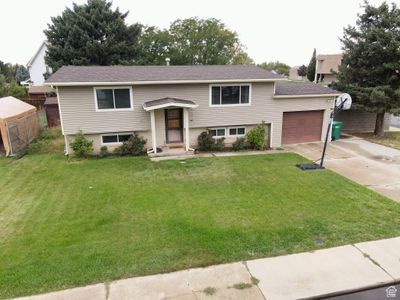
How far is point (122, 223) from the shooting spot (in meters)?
6.68

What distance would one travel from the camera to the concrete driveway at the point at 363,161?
919 centimetres

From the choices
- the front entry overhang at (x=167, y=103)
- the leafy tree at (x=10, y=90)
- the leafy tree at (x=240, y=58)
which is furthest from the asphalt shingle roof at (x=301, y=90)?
the leafy tree at (x=240, y=58)

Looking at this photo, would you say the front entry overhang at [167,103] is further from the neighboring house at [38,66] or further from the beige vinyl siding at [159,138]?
the neighboring house at [38,66]

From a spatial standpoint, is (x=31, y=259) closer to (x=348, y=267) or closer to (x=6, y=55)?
(x=348, y=267)

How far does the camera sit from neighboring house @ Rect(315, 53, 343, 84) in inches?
1825

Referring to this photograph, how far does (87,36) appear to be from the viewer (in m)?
25.0

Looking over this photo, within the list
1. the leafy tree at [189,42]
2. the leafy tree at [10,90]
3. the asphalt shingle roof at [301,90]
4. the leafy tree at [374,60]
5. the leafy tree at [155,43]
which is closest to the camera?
the leafy tree at [374,60]

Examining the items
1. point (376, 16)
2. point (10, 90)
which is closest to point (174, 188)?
point (376, 16)

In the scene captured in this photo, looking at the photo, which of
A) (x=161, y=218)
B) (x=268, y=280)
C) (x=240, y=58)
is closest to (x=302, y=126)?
(x=161, y=218)

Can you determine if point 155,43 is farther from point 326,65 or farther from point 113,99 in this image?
point 326,65

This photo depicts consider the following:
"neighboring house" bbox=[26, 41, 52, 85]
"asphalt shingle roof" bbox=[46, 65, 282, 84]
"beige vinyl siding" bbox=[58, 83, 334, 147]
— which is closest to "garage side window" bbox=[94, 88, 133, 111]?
"beige vinyl siding" bbox=[58, 83, 334, 147]

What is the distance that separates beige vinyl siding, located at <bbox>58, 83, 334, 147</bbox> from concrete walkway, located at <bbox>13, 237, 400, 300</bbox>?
28.8ft

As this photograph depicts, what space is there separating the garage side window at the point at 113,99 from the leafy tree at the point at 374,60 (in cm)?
1234

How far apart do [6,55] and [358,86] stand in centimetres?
6895
